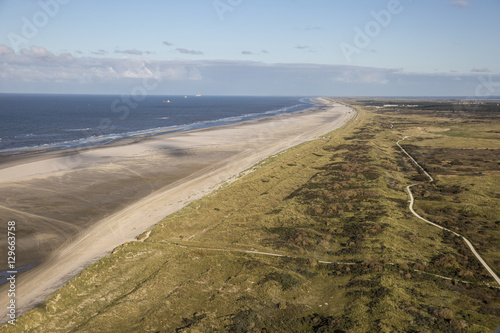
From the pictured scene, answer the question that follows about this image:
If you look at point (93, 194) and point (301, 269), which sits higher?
point (93, 194)

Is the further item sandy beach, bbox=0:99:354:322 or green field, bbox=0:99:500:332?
sandy beach, bbox=0:99:354:322

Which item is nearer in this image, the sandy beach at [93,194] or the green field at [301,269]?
the green field at [301,269]

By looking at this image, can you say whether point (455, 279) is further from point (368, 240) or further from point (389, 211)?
point (389, 211)

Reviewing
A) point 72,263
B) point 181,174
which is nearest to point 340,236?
point 72,263

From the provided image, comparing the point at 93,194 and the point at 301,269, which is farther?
the point at 93,194
